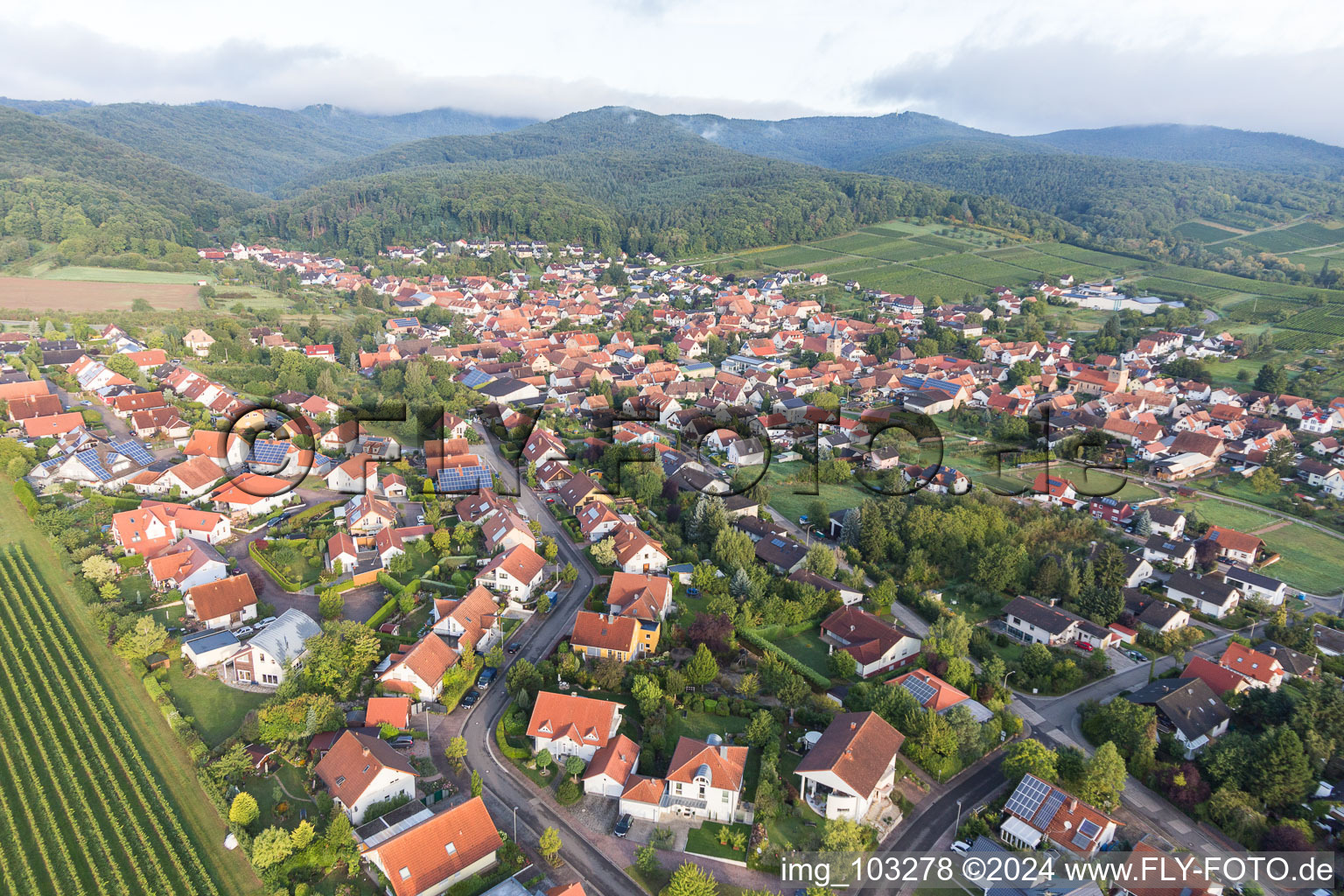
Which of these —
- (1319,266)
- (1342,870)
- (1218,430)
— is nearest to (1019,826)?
(1342,870)

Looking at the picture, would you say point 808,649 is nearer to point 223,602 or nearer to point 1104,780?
point 1104,780

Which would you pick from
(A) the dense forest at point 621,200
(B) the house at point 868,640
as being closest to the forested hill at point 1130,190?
(A) the dense forest at point 621,200

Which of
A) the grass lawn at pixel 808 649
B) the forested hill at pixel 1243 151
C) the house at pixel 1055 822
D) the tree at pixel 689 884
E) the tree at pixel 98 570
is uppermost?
the forested hill at pixel 1243 151

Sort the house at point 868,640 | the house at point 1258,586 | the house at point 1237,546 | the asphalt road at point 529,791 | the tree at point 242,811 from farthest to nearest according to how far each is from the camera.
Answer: the house at point 1237,546 → the house at point 1258,586 → the house at point 868,640 → the tree at point 242,811 → the asphalt road at point 529,791

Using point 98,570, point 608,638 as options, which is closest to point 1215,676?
point 608,638

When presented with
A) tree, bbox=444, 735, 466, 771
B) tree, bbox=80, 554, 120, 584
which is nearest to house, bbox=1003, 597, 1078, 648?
tree, bbox=444, 735, 466, 771

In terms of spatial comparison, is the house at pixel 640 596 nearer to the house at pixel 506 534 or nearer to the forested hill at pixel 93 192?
the house at pixel 506 534
